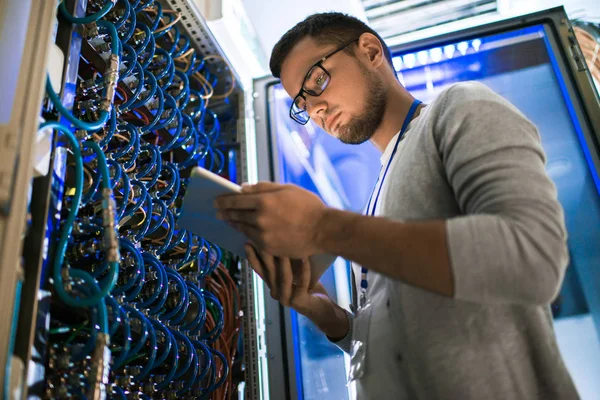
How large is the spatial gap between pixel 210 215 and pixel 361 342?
15.8 inches

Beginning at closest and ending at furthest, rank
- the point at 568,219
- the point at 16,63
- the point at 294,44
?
the point at 16,63 < the point at 294,44 < the point at 568,219

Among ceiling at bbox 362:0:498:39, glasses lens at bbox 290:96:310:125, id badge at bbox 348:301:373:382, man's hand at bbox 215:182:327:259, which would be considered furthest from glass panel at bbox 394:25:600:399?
man's hand at bbox 215:182:327:259

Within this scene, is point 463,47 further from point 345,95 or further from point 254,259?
point 254,259

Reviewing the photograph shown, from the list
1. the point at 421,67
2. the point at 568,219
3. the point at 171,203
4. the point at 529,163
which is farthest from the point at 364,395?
the point at 421,67

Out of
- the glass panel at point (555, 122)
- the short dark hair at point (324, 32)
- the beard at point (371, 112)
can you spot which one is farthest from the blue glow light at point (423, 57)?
the beard at point (371, 112)

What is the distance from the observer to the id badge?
2.99 ft

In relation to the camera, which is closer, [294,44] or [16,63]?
[16,63]

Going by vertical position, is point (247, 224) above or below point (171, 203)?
below

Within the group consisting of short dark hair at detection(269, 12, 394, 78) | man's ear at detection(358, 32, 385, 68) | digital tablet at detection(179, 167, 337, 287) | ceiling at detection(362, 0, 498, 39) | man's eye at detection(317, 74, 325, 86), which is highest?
ceiling at detection(362, 0, 498, 39)

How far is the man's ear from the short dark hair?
3cm

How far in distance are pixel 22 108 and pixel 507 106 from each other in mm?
815

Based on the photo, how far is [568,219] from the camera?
59.3 inches

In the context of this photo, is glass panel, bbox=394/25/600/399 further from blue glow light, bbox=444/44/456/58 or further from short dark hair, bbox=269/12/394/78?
short dark hair, bbox=269/12/394/78

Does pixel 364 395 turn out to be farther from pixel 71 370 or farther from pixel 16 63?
pixel 16 63
